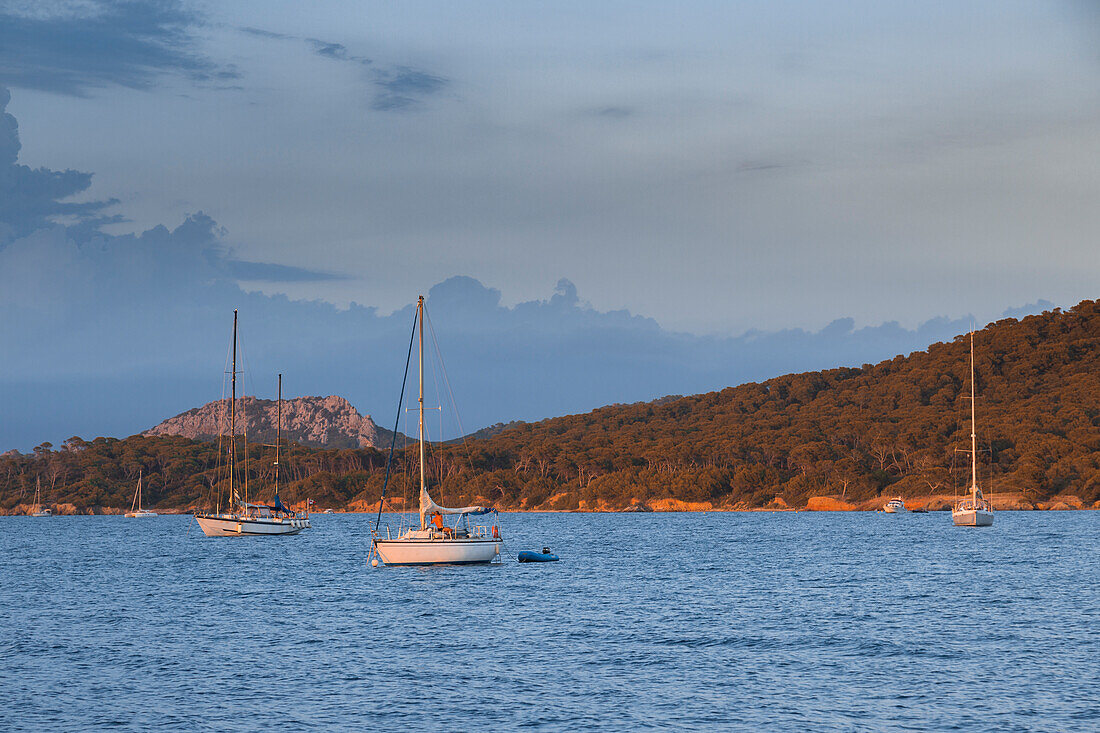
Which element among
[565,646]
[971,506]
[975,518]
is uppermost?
[971,506]

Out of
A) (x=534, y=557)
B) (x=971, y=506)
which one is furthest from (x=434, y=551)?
(x=971, y=506)

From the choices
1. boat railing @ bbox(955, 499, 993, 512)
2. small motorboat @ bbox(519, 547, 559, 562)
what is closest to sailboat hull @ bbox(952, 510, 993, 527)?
boat railing @ bbox(955, 499, 993, 512)

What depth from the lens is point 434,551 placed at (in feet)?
207

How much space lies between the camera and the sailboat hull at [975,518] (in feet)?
385

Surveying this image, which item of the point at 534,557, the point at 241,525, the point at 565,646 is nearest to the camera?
the point at 565,646

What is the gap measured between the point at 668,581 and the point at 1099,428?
462 feet

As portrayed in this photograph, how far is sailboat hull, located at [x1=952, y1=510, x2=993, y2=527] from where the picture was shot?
117 metres

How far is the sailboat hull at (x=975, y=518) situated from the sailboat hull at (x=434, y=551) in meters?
72.7

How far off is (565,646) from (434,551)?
26.8 m

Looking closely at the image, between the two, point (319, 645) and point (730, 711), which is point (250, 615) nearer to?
point (319, 645)

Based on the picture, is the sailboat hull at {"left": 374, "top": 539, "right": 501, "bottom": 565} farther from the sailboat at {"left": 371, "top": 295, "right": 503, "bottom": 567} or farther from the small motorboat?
the small motorboat

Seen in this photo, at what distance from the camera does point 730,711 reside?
26.5 m

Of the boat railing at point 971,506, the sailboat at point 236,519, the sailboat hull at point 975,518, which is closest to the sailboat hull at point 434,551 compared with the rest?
the sailboat at point 236,519

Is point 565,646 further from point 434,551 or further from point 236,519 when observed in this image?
point 236,519
